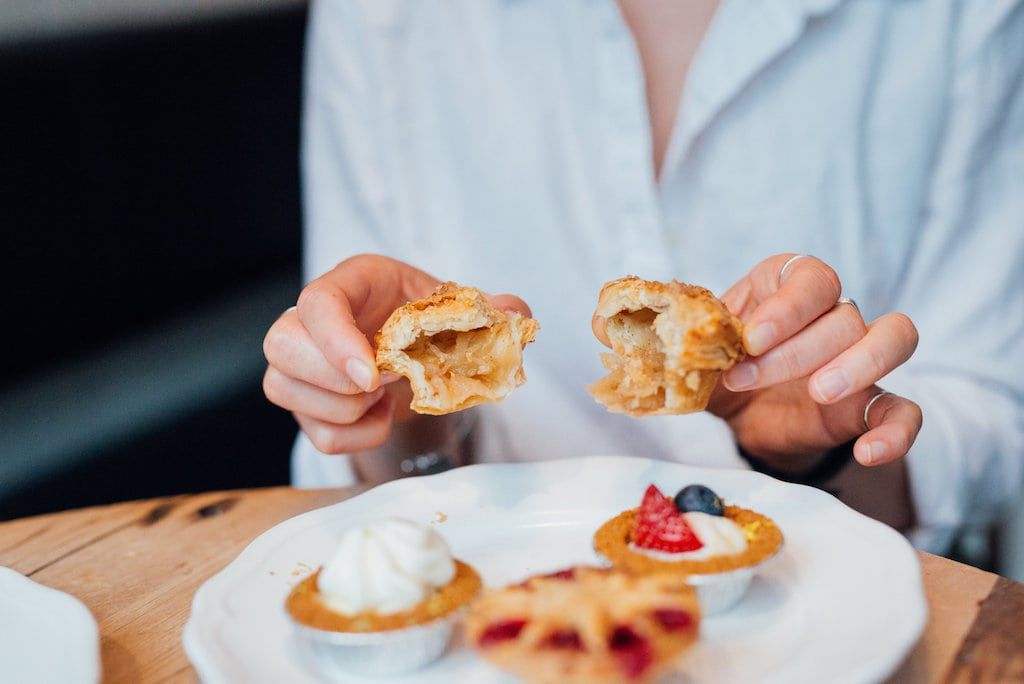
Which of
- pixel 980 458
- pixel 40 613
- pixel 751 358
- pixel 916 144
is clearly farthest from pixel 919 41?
pixel 40 613

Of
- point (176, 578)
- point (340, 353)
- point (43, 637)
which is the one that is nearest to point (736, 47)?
point (340, 353)

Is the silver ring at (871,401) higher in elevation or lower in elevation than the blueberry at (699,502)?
higher

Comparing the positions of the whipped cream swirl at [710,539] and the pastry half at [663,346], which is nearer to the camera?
the whipped cream swirl at [710,539]

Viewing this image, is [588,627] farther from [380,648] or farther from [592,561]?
[592,561]

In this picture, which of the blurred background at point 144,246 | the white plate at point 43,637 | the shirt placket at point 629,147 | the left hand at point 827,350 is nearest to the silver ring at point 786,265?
the left hand at point 827,350

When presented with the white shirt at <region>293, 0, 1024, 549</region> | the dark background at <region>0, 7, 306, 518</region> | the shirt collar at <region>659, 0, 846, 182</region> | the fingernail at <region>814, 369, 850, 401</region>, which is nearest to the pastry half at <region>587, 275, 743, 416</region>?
the fingernail at <region>814, 369, 850, 401</region>

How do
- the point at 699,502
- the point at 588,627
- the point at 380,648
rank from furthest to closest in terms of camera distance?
the point at 699,502, the point at 380,648, the point at 588,627

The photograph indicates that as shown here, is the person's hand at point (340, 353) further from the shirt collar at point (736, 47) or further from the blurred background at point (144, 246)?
the blurred background at point (144, 246)
